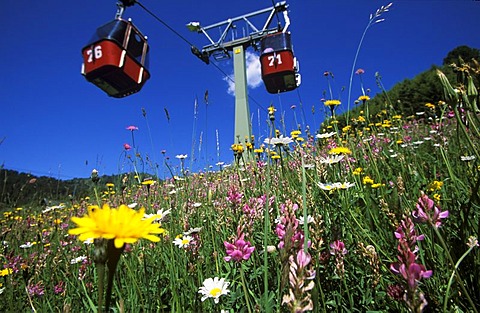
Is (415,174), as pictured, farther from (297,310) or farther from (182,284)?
(297,310)

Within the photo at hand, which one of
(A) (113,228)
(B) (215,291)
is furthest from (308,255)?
(B) (215,291)

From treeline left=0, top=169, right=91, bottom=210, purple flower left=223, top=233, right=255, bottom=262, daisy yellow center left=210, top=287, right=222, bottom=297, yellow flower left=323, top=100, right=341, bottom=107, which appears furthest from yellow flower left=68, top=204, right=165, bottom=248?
treeline left=0, top=169, right=91, bottom=210

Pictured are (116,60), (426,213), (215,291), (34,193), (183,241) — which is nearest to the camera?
(426,213)

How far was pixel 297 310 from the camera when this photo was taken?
0.42 meters

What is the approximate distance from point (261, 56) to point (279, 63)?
56 cm

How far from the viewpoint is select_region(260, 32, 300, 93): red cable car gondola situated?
7660mm

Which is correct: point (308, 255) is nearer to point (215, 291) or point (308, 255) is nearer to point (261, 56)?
point (215, 291)

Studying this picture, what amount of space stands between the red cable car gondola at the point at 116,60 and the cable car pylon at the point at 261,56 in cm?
Answer: 286

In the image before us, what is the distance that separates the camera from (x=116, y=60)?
→ 19.4ft

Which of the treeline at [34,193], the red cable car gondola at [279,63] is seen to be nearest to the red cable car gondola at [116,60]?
the treeline at [34,193]

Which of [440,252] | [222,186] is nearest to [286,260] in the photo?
[440,252]

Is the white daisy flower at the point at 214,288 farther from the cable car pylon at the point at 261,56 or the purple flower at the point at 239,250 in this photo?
the cable car pylon at the point at 261,56

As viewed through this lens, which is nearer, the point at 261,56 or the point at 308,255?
the point at 308,255

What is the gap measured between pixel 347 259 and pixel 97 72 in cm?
620
